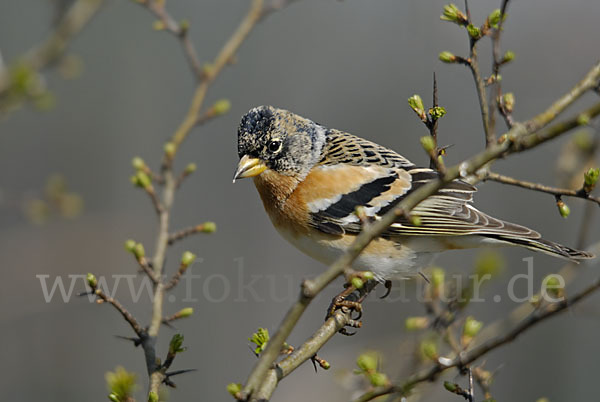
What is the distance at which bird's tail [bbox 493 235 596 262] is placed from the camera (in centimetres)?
242

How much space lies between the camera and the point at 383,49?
8.73 metres

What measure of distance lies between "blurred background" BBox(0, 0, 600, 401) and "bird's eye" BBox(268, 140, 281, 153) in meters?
1.98

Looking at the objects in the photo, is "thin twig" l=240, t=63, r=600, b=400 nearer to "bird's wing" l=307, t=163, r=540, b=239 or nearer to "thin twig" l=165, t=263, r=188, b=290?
"thin twig" l=165, t=263, r=188, b=290

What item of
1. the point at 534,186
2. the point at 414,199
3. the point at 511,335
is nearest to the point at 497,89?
the point at 534,186

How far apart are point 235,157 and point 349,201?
4.22 m

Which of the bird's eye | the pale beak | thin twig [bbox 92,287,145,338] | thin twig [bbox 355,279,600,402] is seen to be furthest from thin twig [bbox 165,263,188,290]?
the bird's eye

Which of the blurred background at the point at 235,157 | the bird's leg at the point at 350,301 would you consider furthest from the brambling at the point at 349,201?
the blurred background at the point at 235,157

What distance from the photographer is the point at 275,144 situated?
118 inches

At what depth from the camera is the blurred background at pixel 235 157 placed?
5.81 meters

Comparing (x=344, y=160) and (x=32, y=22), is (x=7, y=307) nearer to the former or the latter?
(x=344, y=160)

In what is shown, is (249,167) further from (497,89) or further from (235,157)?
(235,157)

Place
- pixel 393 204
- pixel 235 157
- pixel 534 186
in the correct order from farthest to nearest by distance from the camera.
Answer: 1. pixel 235 157
2. pixel 393 204
3. pixel 534 186

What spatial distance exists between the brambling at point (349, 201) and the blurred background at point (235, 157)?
1.99 metres

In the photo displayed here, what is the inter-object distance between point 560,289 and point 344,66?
6670 mm
